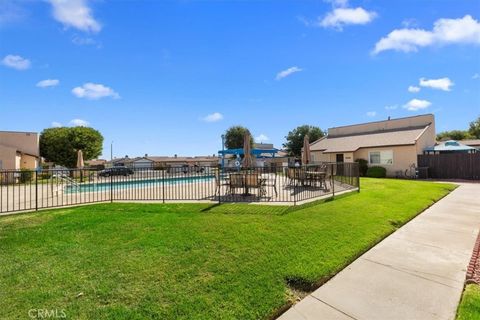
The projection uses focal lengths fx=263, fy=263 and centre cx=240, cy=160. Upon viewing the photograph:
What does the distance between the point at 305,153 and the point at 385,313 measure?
10790 millimetres

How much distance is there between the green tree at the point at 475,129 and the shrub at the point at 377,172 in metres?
48.0

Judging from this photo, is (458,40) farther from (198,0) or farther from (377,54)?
(198,0)

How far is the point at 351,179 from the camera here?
12.1 meters

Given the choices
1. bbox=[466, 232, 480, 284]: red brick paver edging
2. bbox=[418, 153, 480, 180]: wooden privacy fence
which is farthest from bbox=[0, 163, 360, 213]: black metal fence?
bbox=[418, 153, 480, 180]: wooden privacy fence

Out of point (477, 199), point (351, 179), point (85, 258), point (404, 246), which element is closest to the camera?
point (85, 258)

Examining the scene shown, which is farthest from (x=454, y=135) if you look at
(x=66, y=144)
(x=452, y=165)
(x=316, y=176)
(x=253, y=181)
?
(x=66, y=144)

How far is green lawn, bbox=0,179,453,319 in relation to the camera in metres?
3.19

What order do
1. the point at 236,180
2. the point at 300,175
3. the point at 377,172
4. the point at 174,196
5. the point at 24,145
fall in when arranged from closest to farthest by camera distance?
1. the point at 236,180
2. the point at 174,196
3. the point at 300,175
4. the point at 377,172
5. the point at 24,145

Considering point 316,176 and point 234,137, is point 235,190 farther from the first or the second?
point 234,137

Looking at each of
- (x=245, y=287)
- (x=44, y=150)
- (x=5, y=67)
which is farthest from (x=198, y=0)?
(x=44, y=150)

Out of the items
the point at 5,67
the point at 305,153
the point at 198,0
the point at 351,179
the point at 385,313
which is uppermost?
the point at 198,0

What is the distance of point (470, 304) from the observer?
321 cm

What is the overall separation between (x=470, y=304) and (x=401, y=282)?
2.45 feet

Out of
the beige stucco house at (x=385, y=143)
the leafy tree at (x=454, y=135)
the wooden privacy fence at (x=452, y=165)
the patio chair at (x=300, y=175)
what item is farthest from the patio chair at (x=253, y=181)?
the leafy tree at (x=454, y=135)
